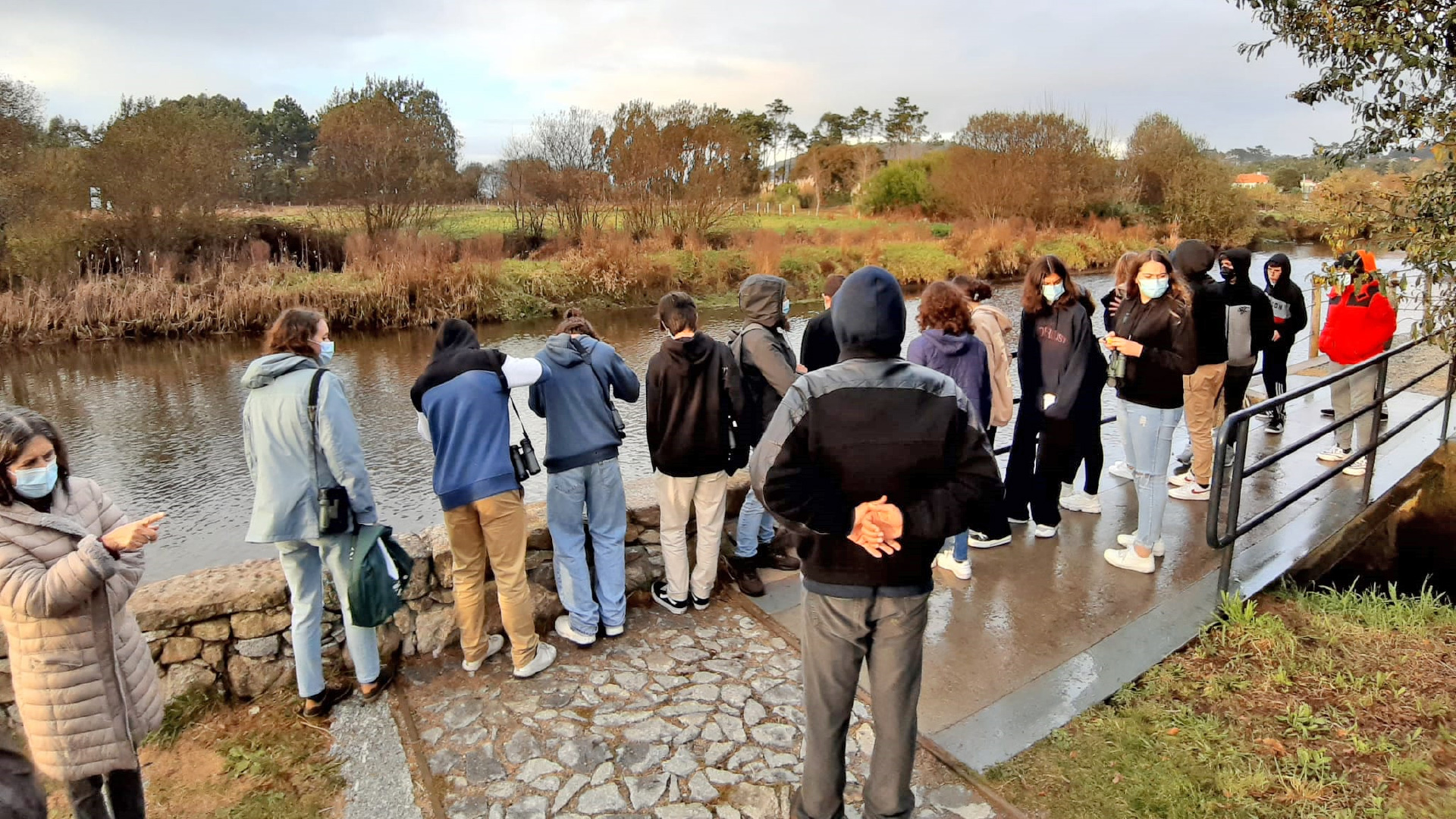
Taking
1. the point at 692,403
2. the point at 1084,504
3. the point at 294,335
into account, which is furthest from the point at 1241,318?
the point at 294,335

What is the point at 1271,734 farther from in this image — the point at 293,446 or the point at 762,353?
the point at 293,446

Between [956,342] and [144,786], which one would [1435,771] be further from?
[144,786]

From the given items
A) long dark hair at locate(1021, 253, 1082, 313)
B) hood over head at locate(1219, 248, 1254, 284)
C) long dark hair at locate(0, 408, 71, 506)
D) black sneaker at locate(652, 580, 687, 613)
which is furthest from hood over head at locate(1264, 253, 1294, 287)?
long dark hair at locate(0, 408, 71, 506)

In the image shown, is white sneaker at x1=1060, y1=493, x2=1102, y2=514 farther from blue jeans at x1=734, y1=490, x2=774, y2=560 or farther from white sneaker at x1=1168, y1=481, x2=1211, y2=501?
blue jeans at x1=734, y1=490, x2=774, y2=560

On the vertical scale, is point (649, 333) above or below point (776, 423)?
below

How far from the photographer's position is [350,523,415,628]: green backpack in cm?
346

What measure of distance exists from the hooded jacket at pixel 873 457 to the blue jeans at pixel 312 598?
2.10m

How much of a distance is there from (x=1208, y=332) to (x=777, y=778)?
4241 millimetres

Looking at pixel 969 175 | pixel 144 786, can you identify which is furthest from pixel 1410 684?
pixel 969 175

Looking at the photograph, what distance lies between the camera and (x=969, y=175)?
36.0 m

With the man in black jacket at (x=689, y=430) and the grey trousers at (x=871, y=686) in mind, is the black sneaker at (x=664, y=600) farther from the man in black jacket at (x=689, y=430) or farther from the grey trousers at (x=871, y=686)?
the grey trousers at (x=871, y=686)

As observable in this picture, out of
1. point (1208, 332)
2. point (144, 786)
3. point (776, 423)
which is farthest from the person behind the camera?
point (1208, 332)

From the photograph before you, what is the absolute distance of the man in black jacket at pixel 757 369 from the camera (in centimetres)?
432

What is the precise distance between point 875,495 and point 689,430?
1.84m
